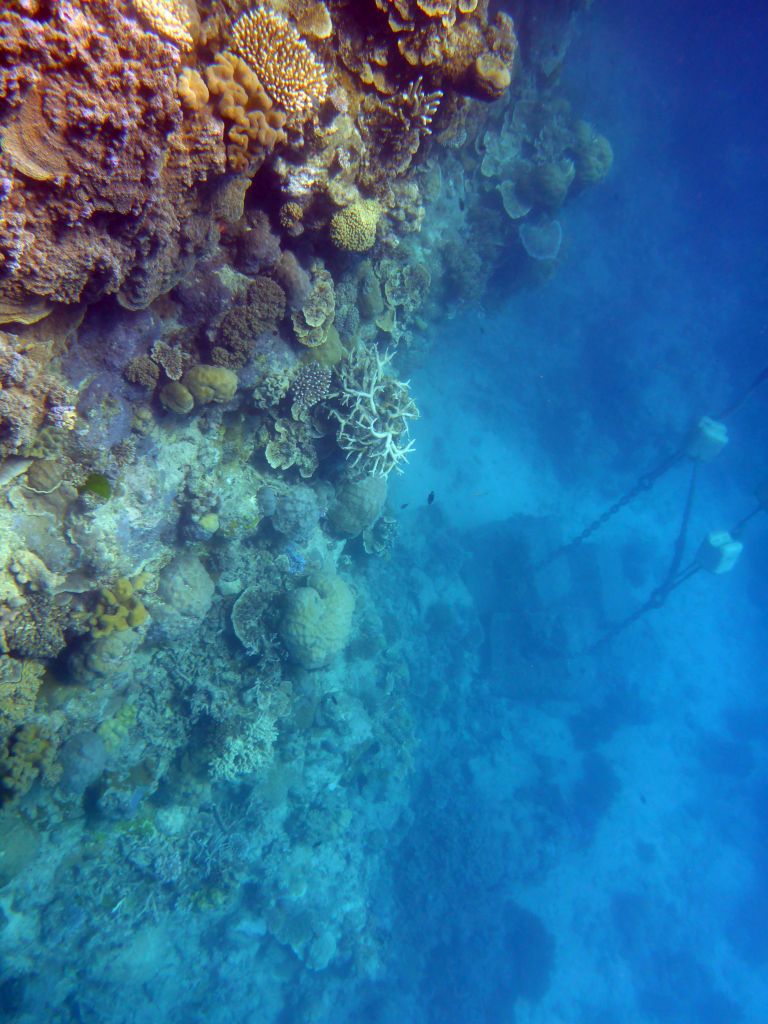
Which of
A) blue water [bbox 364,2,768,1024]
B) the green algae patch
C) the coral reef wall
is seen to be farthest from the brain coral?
blue water [bbox 364,2,768,1024]

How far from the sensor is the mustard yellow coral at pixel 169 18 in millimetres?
2807

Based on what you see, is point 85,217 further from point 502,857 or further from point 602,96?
point 602,96

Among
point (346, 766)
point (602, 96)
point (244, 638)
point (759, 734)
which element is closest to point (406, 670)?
point (346, 766)

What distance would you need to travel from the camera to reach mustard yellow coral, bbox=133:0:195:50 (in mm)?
2807

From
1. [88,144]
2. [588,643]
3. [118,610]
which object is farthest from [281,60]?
[588,643]

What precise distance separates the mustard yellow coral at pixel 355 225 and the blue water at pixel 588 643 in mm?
7025

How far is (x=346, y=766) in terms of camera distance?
33.4 ft

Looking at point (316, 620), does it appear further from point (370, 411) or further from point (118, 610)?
point (370, 411)

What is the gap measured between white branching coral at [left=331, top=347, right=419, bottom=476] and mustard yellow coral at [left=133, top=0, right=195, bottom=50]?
3.95 m

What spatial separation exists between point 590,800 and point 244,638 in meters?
14.4

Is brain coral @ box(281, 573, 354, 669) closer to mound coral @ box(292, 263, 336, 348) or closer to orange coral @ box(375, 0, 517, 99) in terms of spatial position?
mound coral @ box(292, 263, 336, 348)

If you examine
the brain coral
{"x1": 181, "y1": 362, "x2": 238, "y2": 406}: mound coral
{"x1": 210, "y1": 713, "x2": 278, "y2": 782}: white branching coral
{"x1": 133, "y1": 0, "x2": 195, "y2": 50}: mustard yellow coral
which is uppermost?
{"x1": 133, "y1": 0, "x2": 195, "y2": 50}: mustard yellow coral

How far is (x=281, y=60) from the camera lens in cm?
403

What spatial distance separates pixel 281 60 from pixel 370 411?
3.83 meters
